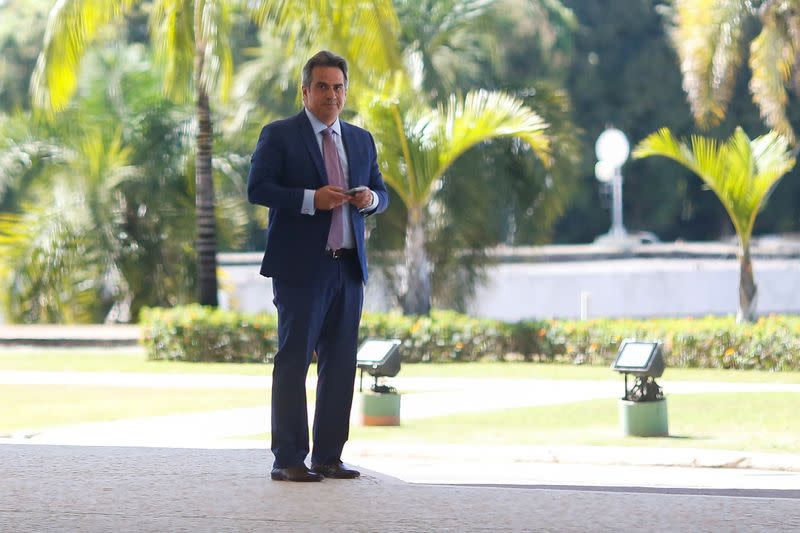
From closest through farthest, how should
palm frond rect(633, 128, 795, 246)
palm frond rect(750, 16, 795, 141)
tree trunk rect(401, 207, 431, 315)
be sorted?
palm frond rect(633, 128, 795, 246) < tree trunk rect(401, 207, 431, 315) < palm frond rect(750, 16, 795, 141)

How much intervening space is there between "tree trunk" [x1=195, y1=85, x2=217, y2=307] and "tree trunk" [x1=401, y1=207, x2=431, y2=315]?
2.84 metres

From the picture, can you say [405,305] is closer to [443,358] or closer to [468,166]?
[443,358]

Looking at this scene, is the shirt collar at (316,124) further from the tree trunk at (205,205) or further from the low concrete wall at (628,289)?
the low concrete wall at (628,289)

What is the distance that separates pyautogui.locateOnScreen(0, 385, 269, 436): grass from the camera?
12.9m

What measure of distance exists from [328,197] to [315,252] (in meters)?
0.32

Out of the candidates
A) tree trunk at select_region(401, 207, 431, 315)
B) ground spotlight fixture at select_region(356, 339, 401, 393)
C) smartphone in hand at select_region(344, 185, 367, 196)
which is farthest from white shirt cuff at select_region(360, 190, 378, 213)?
tree trunk at select_region(401, 207, 431, 315)

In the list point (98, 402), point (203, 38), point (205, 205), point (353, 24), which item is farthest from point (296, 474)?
point (205, 205)

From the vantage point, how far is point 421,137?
20594 millimetres

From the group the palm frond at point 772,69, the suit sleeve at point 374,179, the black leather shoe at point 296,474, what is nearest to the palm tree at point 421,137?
the palm frond at point 772,69

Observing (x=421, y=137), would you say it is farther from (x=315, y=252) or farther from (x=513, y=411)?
(x=315, y=252)

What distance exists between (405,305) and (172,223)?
6788 millimetres

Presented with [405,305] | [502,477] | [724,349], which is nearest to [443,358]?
[405,305]

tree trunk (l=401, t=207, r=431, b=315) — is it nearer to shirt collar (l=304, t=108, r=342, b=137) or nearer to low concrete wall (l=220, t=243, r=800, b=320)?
shirt collar (l=304, t=108, r=342, b=137)

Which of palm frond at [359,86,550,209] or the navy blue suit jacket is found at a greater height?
palm frond at [359,86,550,209]
